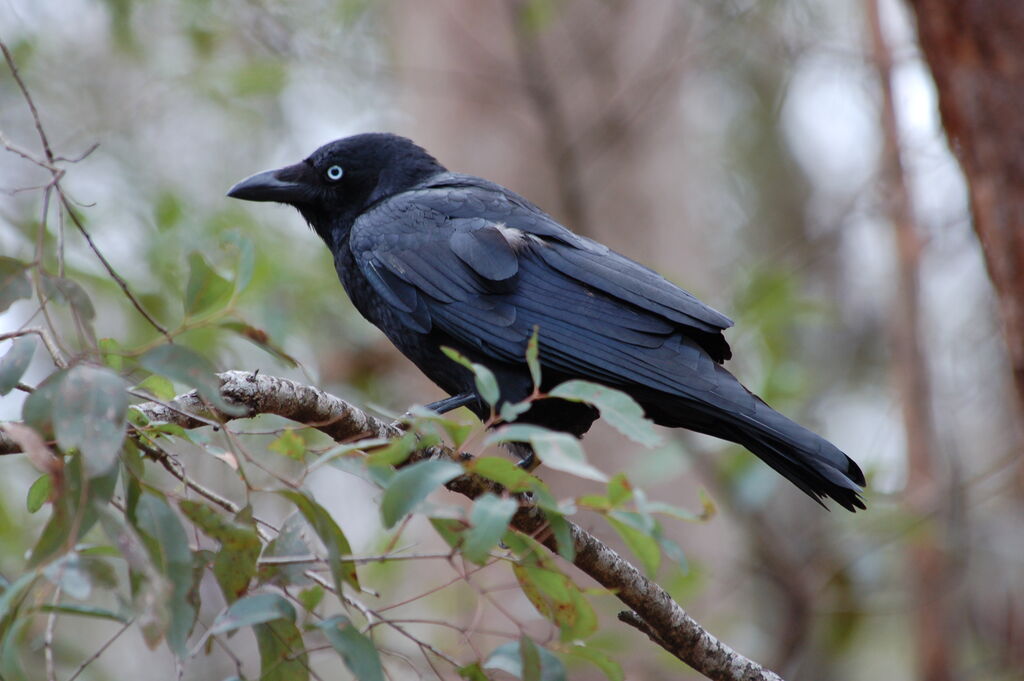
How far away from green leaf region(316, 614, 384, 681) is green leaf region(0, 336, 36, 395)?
2.51 feet

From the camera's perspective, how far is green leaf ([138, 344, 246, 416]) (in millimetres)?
1917

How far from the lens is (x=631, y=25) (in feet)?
22.4

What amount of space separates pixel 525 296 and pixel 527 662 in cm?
164

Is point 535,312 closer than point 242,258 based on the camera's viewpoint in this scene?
No

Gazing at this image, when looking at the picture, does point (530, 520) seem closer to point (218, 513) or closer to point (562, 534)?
point (562, 534)

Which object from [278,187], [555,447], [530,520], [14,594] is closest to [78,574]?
[14,594]

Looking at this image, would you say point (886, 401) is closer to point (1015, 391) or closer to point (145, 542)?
point (1015, 391)

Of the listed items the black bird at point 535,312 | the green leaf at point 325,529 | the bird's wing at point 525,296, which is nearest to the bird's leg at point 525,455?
the black bird at point 535,312

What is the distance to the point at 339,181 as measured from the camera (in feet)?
14.3

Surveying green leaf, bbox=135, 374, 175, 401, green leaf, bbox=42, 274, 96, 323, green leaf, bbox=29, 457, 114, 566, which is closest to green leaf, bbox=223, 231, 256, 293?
green leaf, bbox=135, 374, 175, 401

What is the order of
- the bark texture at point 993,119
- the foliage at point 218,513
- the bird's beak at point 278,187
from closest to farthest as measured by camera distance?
the foliage at point 218,513 → the bark texture at point 993,119 → the bird's beak at point 278,187

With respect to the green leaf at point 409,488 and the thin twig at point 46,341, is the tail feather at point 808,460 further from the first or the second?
the thin twig at point 46,341

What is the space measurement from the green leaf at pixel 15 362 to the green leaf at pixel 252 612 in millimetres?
614

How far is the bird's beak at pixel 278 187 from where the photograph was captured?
426 cm
